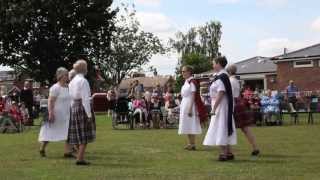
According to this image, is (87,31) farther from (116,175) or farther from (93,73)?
(116,175)

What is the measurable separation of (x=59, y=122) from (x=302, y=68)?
40.8 m

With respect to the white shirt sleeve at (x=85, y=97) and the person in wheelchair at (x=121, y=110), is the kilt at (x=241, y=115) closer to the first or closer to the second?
the white shirt sleeve at (x=85, y=97)

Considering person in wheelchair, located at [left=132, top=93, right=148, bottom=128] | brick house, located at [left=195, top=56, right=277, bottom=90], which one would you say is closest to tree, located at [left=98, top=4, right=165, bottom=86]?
brick house, located at [left=195, top=56, right=277, bottom=90]

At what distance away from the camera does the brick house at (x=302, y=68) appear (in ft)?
166

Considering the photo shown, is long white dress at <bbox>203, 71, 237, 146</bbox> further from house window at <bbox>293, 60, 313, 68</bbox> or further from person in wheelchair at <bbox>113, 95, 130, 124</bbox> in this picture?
house window at <bbox>293, 60, 313, 68</bbox>


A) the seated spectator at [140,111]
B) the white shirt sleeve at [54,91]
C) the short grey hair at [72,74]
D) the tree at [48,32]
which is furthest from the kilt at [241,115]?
the tree at [48,32]

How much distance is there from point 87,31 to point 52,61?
316cm

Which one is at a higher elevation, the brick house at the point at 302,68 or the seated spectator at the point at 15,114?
the brick house at the point at 302,68

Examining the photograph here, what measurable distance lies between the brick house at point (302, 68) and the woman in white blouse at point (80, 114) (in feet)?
132

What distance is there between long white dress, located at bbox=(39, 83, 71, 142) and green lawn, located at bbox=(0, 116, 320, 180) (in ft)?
1.34

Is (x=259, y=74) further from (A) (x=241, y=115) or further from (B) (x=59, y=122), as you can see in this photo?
(B) (x=59, y=122)

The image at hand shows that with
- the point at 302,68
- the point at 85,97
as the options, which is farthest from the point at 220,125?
the point at 302,68

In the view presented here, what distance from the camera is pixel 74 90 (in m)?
11.7

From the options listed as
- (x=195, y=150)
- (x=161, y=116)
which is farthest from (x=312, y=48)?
(x=195, y=150)
